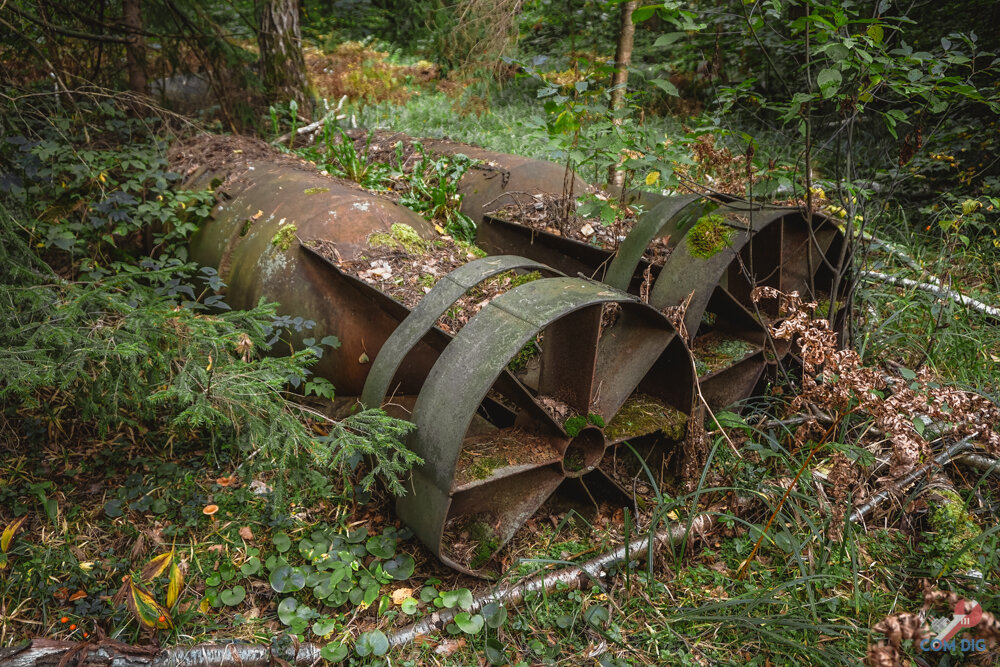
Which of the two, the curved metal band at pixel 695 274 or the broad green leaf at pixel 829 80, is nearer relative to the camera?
the broad green leaf at pixel 829 80

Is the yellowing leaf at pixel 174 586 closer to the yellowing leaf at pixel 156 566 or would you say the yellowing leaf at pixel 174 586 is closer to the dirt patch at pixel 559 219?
the yellowing leaf at pixel 156 566

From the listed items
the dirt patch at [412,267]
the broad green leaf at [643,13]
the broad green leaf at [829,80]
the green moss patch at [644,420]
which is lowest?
the green moss patch at [644,420]

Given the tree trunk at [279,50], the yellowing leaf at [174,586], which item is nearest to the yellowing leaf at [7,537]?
the yellowing leaf at [174,586]

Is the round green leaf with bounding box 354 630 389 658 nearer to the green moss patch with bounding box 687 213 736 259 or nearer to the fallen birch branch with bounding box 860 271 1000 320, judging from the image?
the green moss patch with bounding box 687 213 736 259

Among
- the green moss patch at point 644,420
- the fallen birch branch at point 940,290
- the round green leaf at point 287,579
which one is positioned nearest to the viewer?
the round green leaf at point 287,579

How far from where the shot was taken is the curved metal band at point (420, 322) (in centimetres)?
236

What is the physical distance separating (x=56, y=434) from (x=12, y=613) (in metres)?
1.15

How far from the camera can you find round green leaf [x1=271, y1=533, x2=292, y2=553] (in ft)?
8.23

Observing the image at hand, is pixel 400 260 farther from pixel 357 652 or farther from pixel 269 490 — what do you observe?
pixel 357 652

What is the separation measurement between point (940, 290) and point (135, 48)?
6.72 m

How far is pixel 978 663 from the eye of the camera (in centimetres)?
201

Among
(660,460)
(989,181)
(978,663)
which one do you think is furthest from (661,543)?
(989,181)

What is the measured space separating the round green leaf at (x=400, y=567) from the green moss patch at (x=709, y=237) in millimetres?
1995

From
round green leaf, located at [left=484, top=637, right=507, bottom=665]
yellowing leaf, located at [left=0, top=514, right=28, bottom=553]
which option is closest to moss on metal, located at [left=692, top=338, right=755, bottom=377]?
round green leaf, located at [left=484, top=637, right=507, bottom=665]
